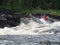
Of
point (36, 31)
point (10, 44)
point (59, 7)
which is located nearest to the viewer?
point (10, 44)

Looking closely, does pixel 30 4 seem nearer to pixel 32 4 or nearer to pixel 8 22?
pixel 32 4

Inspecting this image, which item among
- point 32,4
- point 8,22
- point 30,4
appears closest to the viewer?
point 8,22

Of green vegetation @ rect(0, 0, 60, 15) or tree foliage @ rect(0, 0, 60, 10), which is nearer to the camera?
green vegetation @ rect(0, 0, 60, 15)

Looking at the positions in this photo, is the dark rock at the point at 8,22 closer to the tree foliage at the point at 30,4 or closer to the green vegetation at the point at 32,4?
the green vegetation at the point at 32,4

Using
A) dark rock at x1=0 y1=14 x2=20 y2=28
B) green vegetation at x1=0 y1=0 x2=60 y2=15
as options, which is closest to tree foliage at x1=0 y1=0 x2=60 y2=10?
green vegetation at x1=0 y1=0 x2=60 y2=15

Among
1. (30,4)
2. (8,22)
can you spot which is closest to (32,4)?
(30,4)

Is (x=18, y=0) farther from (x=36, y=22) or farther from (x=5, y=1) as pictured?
(x=36, y=22)

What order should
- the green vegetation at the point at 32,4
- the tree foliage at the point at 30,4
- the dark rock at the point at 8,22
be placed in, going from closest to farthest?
1. the dark rock at the point at 8,22
2. the green vegetation at the point at 32,4
3. the tree foliage at the point at 30,4

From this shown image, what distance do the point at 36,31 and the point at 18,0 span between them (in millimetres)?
30447

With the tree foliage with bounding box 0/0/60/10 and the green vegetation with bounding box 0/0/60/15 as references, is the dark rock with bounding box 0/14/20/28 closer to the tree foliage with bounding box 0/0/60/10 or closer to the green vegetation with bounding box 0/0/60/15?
the green vegetation with bounding box 0/0/60/15

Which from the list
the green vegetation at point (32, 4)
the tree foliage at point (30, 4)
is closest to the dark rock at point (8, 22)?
the green vegetation at point (32, 4)

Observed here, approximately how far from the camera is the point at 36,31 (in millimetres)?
30203

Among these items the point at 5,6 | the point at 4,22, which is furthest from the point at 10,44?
the point at 5,6

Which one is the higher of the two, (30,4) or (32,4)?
(30,4)
